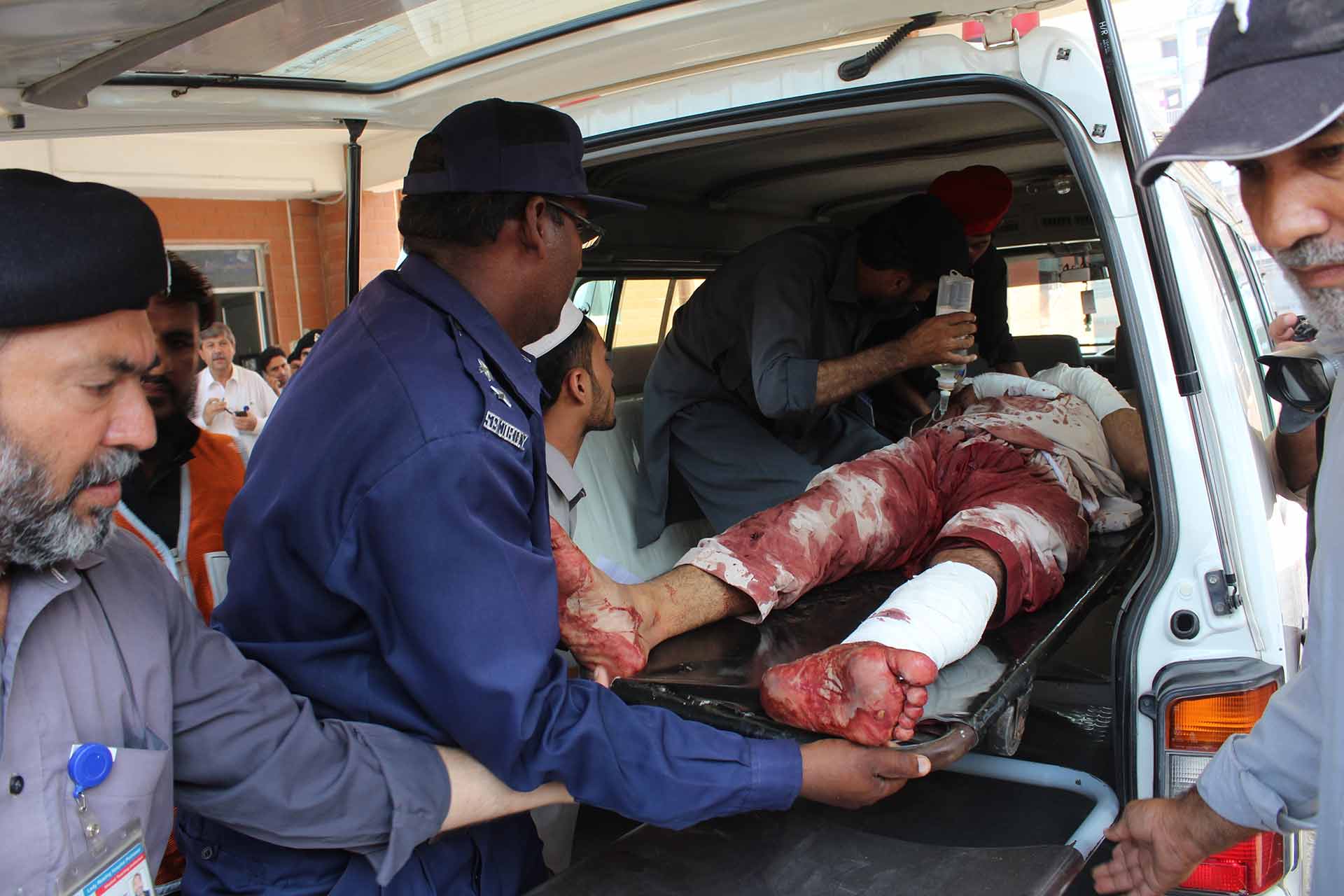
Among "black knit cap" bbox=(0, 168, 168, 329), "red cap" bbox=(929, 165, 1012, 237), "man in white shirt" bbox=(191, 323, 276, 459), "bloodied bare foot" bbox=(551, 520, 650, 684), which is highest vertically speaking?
"black knit cap" bbox=(0, 168, 168, 329)

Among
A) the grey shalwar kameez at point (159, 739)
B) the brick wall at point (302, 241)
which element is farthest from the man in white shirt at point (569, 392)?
the brick wall at point (302, 241)

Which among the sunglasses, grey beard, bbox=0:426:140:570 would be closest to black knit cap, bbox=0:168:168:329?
grey beard, bbox=0:426:140:570

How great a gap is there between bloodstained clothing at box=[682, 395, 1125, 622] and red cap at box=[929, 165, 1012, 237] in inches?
37.1

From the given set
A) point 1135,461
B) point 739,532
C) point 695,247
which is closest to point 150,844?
point 739,532

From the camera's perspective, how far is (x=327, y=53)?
7.82 feet

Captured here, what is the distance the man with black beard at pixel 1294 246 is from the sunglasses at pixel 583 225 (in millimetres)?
1121

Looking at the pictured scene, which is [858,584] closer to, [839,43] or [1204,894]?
[1204,894]

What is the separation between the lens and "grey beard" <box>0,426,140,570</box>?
1218 millimetres

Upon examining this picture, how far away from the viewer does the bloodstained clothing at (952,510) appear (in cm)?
266

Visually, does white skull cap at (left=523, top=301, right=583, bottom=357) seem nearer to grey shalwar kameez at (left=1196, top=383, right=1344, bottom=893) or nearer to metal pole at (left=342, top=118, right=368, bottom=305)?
metal pole at (left=342, top=118, right=368, bottom=305)

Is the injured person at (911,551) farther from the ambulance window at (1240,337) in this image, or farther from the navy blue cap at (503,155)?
the navy blue cap at (503,155)

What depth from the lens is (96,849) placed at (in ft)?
4.12

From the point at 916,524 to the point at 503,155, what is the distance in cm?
173

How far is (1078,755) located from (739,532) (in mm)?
1196
